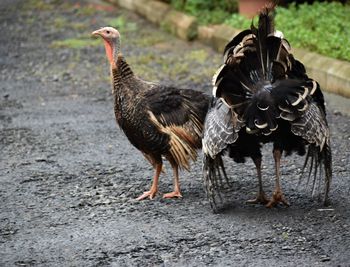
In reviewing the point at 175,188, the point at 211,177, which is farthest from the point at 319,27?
the point at 211,177

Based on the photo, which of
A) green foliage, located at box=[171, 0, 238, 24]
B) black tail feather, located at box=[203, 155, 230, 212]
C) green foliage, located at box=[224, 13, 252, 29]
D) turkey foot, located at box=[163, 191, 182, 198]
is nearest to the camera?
black tail feather, located at box=[203, 155, 230, 212]

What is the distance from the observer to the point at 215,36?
41.8 feet

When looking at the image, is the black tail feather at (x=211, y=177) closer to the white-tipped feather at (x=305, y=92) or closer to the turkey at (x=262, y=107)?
the turkey at (x=262, y=107)

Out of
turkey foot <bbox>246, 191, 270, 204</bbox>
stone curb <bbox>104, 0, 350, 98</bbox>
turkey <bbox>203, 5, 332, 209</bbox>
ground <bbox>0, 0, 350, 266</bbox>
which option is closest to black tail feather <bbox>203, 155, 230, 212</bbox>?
turkey <bbox>203, 5, 332, 209</bbox>

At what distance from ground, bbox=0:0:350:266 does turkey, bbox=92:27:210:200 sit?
37 cm

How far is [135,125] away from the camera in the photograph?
663cm

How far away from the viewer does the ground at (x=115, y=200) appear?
5543 mm

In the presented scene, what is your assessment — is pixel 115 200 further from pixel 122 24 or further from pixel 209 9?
pixel 122 24

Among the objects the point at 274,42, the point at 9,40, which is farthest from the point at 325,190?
the point at 9,40

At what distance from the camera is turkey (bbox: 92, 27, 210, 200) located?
662 cm

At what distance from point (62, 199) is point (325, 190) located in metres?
2.19

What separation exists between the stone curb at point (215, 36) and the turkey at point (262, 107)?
326 centimetres

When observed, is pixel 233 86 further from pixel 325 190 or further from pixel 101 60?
pixel 101 60

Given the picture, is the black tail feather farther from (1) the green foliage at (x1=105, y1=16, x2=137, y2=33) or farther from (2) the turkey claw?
(1) the green foliage at (x1=105, y1=16, x2=137, y2=33)
